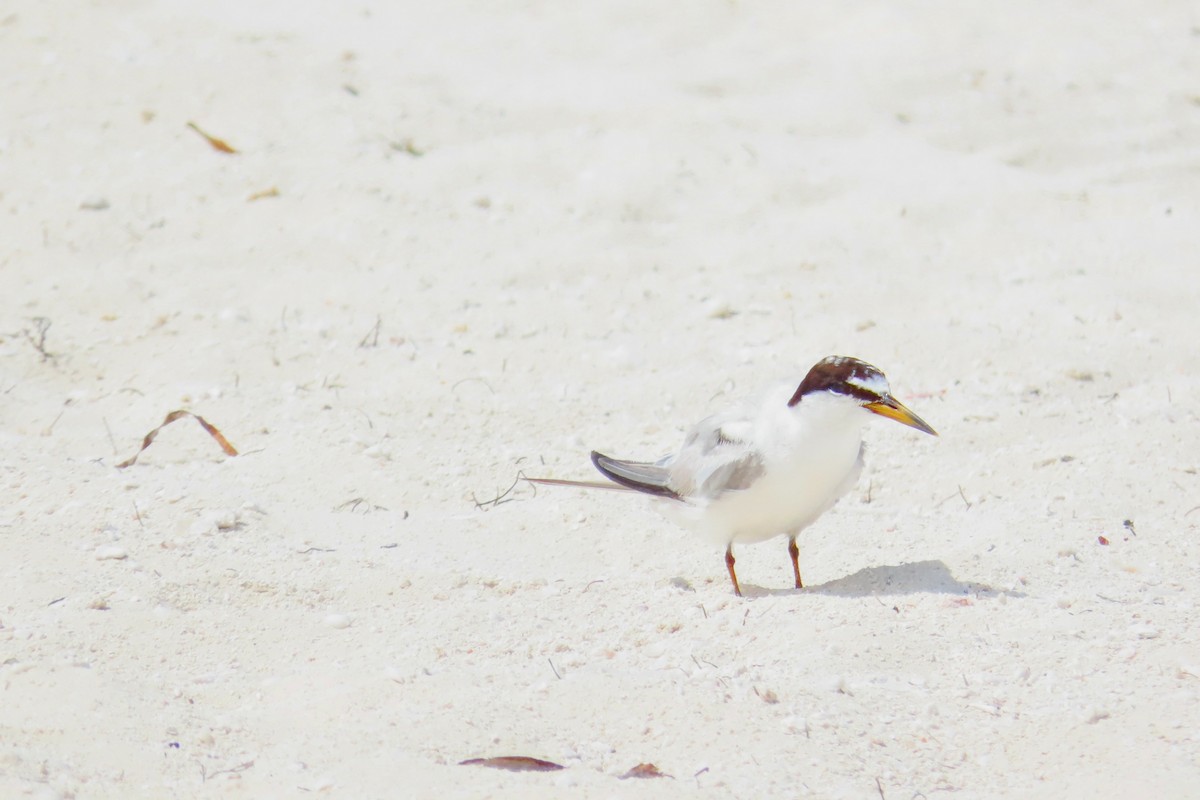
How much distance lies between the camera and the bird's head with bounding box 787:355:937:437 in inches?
144

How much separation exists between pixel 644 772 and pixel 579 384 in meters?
2.57

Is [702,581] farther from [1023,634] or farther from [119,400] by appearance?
[119,400]

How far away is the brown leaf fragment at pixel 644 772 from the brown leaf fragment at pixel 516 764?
131mm

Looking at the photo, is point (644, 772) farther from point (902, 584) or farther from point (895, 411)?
point (895, 411)

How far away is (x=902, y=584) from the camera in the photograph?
12.1ft

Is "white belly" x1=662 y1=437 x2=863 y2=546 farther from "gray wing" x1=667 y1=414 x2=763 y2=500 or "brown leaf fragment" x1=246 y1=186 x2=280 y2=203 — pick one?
"brown leaf fragment" x1=246 y1=186 x2=280 y2=203

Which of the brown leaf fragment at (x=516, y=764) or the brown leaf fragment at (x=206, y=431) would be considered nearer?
the brown leaf fragment at (x=516, y=764)

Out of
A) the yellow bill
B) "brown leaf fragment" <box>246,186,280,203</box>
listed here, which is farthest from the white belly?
"brown leaf fragment" <box>246,186,280,203</box>

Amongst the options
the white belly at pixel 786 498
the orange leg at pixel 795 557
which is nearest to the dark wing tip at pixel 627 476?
the white belly at pixel 786 498

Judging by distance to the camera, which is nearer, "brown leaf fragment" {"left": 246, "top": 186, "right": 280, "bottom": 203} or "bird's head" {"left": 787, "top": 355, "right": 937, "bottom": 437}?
"bird's head" {"left": 787, "top": 355, "right": 937, "bottom": 437}

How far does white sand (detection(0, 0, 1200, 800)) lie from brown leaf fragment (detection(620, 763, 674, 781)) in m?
0.02

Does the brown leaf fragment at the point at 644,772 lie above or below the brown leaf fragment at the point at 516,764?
above

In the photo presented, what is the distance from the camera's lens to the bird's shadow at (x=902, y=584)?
3.63m

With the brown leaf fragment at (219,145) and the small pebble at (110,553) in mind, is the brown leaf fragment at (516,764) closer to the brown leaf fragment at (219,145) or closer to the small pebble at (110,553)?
the small pebble at (110,553)
